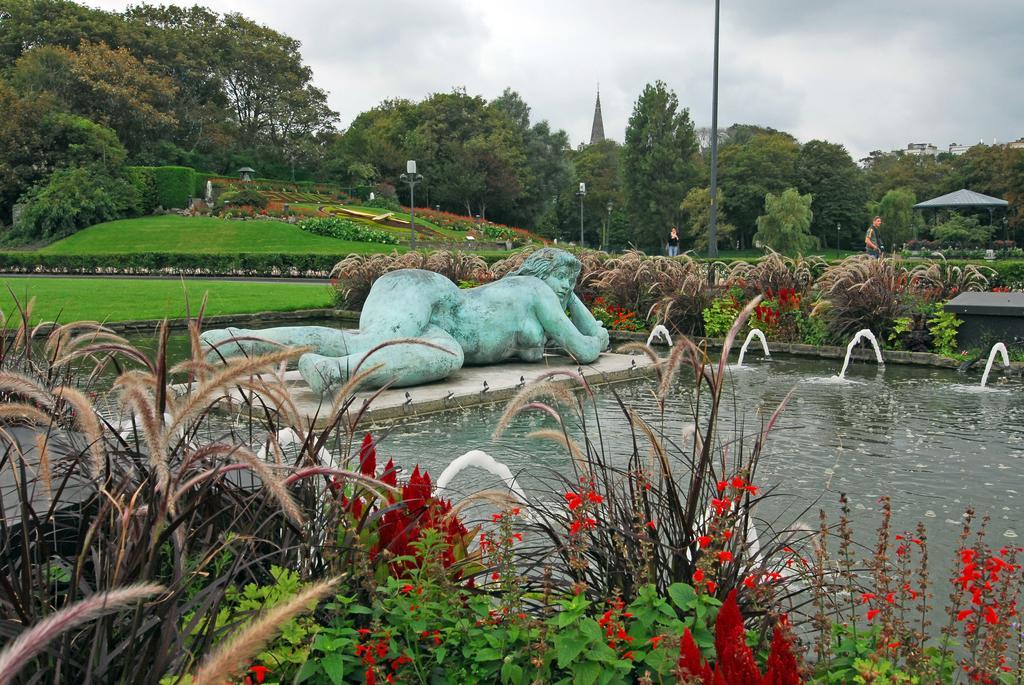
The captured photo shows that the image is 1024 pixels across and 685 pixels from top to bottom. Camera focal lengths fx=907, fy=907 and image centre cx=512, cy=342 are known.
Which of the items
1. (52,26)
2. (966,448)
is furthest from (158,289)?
(52,26)

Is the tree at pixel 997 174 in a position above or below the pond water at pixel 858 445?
above

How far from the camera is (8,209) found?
45281mm

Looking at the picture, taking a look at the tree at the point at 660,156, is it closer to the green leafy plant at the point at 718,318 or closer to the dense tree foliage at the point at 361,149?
the dense tree foliage at the point at 361,149

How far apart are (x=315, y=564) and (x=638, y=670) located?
1.01 m

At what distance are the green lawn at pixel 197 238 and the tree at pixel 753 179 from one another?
98.3ft

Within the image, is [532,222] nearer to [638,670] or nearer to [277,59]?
[277,59]

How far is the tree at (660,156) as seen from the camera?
55.9 metres

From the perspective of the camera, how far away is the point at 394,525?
112 inches

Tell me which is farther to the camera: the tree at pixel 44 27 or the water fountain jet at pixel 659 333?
the tree at pixel 44 27

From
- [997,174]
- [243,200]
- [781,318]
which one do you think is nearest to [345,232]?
[243,200]

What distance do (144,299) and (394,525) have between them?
16.6 metres

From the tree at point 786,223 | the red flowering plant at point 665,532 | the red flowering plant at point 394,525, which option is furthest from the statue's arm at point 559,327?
the tree at point 786,223

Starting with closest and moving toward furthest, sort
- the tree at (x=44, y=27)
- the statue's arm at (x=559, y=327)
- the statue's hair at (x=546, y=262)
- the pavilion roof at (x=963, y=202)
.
Result: 1. the statue's arm at (x=559, y=327)
2. the statue's hair at (x=546, y=262)
3. the pavilion roof at (x=963, y=202)
4. the tree at (x=44, y=27)

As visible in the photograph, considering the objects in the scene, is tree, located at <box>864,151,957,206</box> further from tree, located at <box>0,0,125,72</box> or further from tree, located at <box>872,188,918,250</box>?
tree, located at <box>0,0,125,72</box>
